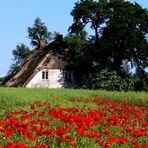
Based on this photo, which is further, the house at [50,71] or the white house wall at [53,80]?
the white house wall at [53,80]

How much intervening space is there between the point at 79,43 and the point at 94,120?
177ft

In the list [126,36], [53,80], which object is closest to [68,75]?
[53,80]

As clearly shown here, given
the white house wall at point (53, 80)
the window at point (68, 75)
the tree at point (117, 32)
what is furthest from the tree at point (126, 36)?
the white house wall at point (53, 80)

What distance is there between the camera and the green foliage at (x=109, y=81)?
60.1 meters

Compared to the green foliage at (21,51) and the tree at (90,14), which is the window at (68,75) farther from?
the green foliage at (21,51)

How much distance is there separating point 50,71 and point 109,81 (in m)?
9.85

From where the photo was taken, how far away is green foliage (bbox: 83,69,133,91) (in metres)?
60.1

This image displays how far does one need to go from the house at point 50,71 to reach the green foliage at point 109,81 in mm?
6135

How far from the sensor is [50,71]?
217ft

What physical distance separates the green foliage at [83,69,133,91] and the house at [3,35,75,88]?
6.13 m

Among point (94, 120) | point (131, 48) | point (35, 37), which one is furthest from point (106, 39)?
point (94, 120)

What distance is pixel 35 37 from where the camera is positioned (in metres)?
93.1

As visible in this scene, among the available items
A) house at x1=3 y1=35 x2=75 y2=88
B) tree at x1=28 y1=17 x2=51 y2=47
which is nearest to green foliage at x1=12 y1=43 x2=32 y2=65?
tree at x1=28 y1=17 x2=51 y2=47

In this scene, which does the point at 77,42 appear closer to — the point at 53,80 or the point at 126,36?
the point at 53,80
